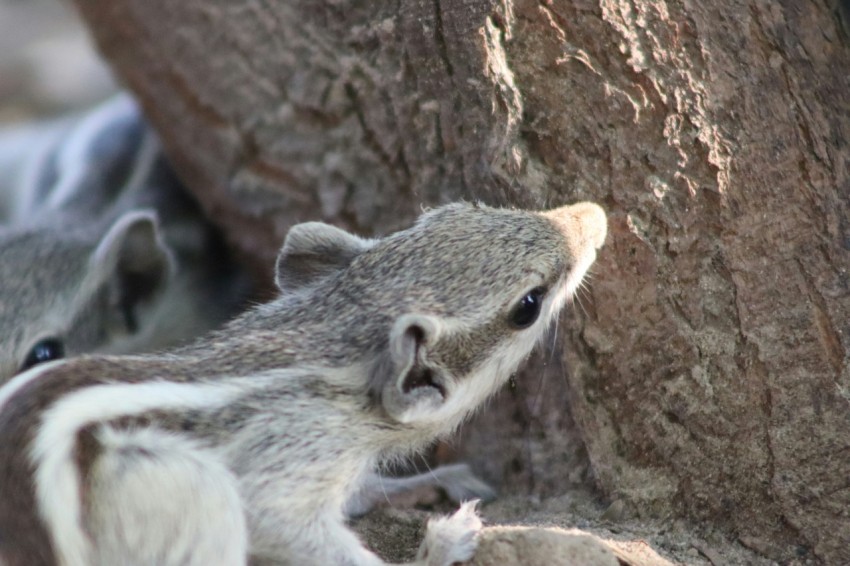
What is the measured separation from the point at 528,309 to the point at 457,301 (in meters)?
0.28

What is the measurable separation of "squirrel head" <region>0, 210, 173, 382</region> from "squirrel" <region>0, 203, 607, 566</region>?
1324 mm

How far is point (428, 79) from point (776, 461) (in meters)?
1.96

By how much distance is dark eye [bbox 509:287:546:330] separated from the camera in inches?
156

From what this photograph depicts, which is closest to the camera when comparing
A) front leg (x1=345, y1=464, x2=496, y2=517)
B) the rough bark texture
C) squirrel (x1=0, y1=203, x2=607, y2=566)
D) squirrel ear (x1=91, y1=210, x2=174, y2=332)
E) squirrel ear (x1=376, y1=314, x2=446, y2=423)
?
squirrel (x1=0, y1=203, x2=607, y2=566)

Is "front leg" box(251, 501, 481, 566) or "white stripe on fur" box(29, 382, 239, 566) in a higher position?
"white stripe on fur" box(29, 382, 239, 566)

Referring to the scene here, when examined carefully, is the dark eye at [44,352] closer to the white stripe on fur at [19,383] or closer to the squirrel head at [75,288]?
the squirrel head at [75,288]

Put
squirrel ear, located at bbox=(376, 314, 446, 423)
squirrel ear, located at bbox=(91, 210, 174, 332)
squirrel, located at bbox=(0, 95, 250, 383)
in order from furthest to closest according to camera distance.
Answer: squirrel ear, located at bbox=(91, 210, 174, 332)
squirrel, located at bbox=(0, 95, 250, 383)
squirrel ear, located at bbox=(376, 314, 446, 423)

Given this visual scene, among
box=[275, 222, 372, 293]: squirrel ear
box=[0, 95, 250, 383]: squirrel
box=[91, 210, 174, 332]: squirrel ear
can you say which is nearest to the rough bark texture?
box=[275, 222, 372, 293]: squirrel ear

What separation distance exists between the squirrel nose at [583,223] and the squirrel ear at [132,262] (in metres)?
2.36

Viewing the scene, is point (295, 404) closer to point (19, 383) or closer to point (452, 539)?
point (452, 539)

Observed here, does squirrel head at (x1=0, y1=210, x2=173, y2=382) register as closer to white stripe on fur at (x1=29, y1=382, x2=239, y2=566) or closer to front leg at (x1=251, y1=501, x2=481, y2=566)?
white stripe on fur at (x1=29, y1=382, x2=239, y2=566)

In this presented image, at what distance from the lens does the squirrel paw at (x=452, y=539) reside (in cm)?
352

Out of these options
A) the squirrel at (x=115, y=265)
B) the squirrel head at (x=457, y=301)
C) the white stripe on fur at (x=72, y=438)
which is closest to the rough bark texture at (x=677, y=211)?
the squirrel head at (x=457, y=301)

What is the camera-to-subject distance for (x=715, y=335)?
3924 millimetres
